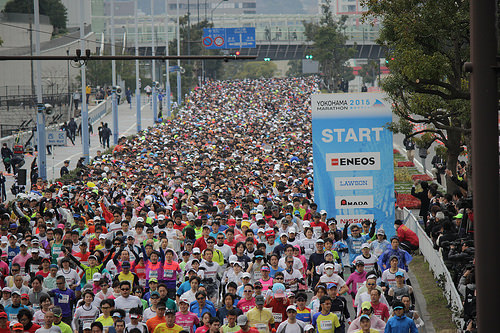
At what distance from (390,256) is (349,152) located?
19.7 ft

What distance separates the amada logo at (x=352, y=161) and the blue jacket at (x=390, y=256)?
5.48m

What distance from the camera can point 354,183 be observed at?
1972cm

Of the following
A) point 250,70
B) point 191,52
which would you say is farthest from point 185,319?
point 250,70

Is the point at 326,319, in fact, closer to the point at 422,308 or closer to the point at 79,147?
the point at 422,308

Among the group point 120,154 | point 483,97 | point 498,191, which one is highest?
point 483,97

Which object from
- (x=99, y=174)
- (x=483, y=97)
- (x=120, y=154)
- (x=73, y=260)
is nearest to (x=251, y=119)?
(x=120, y=154)

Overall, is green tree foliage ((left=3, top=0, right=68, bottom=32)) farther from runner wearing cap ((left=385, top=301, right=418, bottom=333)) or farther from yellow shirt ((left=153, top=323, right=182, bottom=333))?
runner wearing cap ((left=385, top=301, right=418, bottom=333))

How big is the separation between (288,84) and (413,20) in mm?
73606

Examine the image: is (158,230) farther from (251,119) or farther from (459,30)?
(251,119)

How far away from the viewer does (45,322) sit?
444 inches

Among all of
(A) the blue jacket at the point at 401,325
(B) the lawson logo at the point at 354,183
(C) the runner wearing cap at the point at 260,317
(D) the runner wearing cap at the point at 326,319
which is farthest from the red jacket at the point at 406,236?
(A) the blue jacket at the point at 401,325

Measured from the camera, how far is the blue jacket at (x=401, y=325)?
35.2ft

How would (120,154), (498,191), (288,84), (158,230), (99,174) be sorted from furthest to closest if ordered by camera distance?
(288,84), (120,154), (99,174), (158,230), (498,191)

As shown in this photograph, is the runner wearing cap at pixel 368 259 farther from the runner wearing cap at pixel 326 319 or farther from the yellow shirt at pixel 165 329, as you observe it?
the yellow shirt at pixel 165 329
